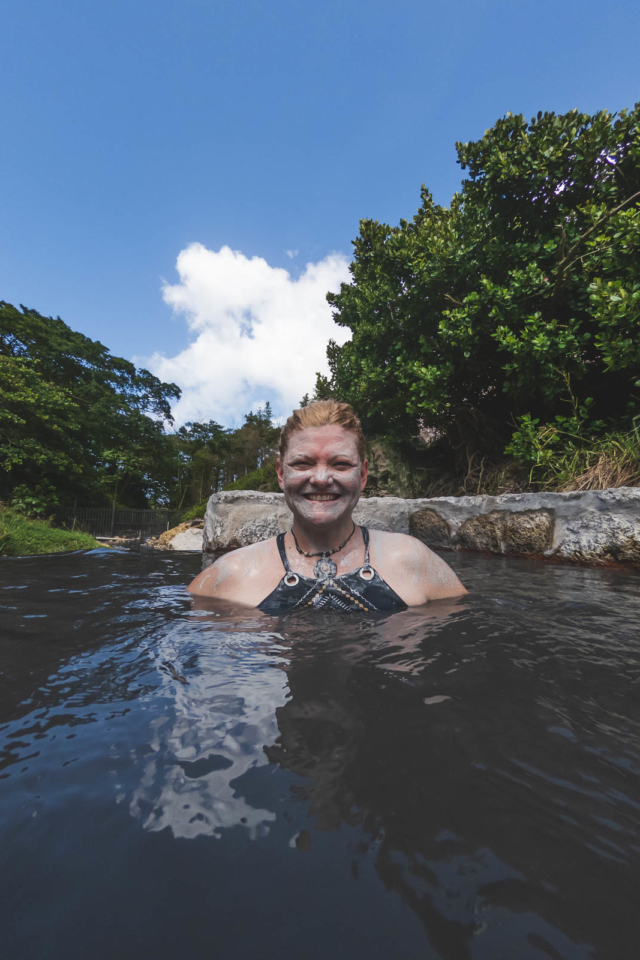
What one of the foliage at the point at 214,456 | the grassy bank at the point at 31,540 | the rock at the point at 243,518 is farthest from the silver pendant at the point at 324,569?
the foliage at the point at 214,456

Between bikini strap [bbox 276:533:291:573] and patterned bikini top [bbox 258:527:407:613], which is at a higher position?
bikini strap [bbox 276:533:291:573]

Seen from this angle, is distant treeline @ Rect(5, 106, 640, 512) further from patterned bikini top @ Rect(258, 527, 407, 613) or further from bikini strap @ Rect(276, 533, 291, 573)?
bikini strap @ Rect(276, 533, 291, 573)

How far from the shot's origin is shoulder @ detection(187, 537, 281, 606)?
260 centimetres

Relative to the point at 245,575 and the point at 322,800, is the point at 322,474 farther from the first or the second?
the point at 322,800

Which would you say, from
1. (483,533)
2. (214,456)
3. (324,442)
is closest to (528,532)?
(483,533)

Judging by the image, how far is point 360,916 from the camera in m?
0.61

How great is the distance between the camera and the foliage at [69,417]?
55.0 feet

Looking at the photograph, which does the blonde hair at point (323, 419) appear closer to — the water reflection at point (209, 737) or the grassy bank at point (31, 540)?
the water reflection at point (209, 737)

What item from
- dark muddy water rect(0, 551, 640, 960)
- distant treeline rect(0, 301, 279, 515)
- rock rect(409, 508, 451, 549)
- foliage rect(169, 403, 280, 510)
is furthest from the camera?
foliage rect(169, 403, 280, 510)

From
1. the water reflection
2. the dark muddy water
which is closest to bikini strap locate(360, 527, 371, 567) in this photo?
the dark muddy water

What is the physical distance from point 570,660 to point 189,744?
1.49 meters

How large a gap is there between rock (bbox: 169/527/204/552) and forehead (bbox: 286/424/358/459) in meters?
7.60

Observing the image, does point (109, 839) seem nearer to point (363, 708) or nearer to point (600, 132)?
point (363, 708)

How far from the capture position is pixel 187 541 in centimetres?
977
